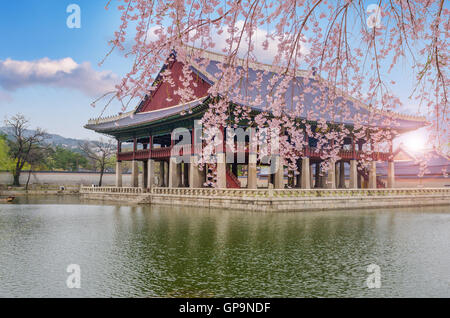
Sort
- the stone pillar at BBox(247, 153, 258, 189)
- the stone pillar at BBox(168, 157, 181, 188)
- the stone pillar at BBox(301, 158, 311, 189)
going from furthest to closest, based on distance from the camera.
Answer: the stone pillar at BBox(168, 157, 181, 188), the stone pillar at BBox(301, 158, 311, 189), the stone pillar at BBox(247, 153, 258, 189)

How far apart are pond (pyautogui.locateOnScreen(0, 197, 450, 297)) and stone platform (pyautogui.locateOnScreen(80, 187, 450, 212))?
20.9ft

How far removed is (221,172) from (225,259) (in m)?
18.5

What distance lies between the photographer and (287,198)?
24641 millimetres

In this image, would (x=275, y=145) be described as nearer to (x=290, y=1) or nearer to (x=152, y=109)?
(x=152, y=109)

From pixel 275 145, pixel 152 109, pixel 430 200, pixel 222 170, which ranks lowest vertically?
pixel 430 200

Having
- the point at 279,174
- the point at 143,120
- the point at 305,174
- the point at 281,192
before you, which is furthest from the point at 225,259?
the point at 143,120

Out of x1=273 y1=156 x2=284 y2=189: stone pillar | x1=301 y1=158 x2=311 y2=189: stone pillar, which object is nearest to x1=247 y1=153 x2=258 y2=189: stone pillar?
x1=273 y1=156 x2=284 y2=189: stone pillar

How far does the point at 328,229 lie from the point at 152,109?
2854 cm

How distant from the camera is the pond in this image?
316 inches

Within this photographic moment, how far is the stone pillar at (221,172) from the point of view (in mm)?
28672

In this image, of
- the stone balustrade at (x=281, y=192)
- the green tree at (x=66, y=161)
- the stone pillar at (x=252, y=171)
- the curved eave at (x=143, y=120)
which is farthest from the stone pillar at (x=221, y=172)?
the green tree at (x=66, y=161)

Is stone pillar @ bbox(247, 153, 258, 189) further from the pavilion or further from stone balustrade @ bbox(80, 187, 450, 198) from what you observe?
stone balustrade @ bbox(80, 187, 450, 198)
